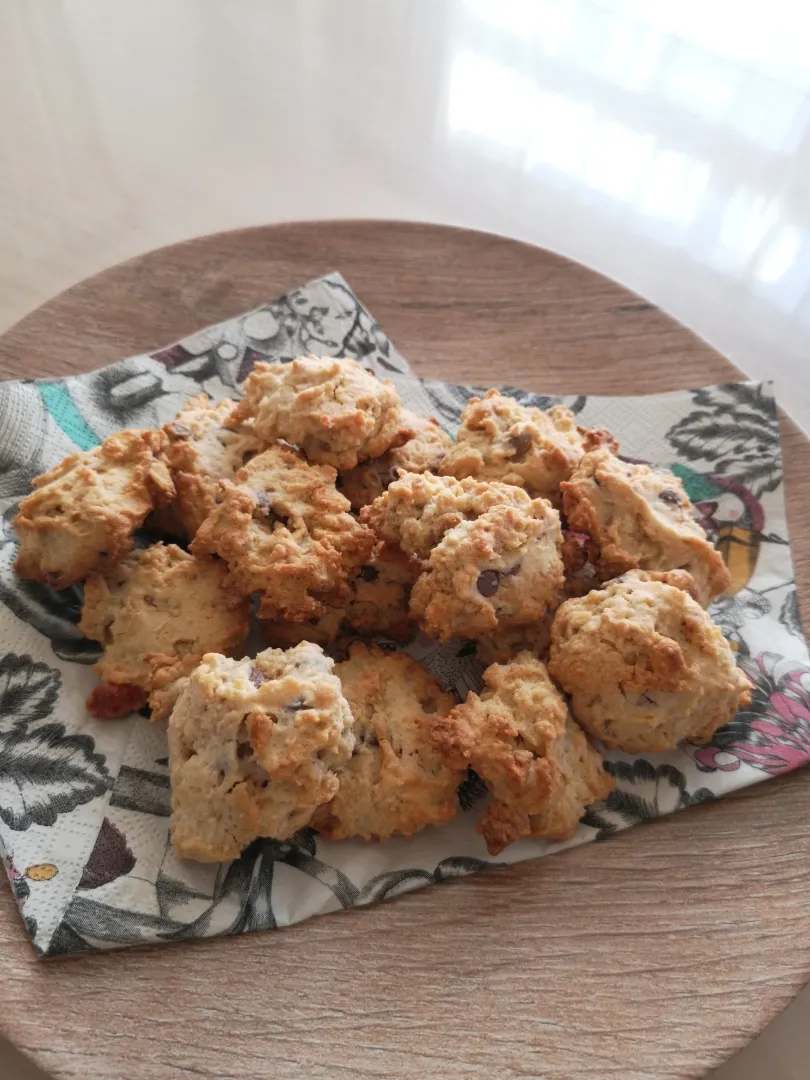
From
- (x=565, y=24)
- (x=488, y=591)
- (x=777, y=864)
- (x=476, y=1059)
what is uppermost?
(x=565, y=24)

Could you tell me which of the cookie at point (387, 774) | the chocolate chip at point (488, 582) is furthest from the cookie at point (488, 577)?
the cookie at point (387, 774)

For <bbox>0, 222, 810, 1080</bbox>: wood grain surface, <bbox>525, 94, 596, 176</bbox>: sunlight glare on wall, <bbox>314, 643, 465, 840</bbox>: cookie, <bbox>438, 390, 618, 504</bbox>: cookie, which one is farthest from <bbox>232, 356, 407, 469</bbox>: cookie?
<bbox>525, 94, 596, 176</bbox>: sunlight glare on wall

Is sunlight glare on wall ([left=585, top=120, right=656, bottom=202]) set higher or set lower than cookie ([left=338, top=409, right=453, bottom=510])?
higher

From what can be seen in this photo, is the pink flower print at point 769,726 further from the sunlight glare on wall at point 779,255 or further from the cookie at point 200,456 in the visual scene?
the sunlight glare on wall at point 779,255

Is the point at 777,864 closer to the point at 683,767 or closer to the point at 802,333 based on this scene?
the point at 683,767

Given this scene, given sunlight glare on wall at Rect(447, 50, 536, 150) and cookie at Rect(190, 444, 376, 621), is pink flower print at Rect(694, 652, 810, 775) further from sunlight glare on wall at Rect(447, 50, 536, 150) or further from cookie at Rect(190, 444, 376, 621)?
sunlight glare on wall at Rect(447, 50, 536, 150)

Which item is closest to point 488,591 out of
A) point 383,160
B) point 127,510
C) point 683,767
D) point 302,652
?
point 302,652

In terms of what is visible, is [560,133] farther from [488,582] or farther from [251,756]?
[251,756]

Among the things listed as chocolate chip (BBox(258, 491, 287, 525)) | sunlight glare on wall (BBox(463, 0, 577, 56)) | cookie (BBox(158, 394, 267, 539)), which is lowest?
cookie (BBox(158, 394, 267, 539))

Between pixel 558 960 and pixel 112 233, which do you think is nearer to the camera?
pixel 558 960
